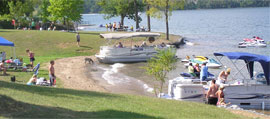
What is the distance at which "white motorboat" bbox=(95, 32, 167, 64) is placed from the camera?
110 ft

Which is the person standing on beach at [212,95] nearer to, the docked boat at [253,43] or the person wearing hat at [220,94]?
the person wearing hat at [220,94]

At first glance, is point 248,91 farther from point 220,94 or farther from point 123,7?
point 123,7

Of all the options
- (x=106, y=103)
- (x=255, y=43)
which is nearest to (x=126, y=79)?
(x=106, y=103)

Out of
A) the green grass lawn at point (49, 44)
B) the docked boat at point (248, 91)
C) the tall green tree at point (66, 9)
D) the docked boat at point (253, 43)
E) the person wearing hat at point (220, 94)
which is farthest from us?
the tall green tree at point (66, 9)

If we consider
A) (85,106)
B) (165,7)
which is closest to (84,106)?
(85,106)

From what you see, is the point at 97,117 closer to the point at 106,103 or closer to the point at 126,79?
the point at 106,103

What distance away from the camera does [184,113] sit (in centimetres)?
1342

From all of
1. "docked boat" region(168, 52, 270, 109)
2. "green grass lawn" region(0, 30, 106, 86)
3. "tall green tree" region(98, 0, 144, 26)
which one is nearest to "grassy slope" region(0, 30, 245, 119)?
"docked boat" region(168, 52, 270, 109)

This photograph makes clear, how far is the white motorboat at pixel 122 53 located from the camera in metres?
33.5

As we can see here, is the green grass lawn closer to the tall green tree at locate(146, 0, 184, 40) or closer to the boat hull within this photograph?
the boat hull

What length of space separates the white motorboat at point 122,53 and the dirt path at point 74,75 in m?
2.12

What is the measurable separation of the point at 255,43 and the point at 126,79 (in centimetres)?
2724

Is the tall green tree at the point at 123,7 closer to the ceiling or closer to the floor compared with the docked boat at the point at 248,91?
closer to the ceiling

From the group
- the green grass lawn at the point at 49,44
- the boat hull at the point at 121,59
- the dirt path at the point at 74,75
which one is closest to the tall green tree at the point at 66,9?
the green grass lawn at the point at 49,44
